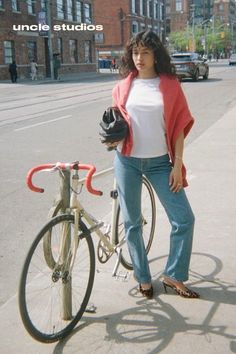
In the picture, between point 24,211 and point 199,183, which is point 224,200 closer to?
point 199,183

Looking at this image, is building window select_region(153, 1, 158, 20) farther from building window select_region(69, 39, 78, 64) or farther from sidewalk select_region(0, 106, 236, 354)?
sidewalk select_region(0, 106, 236, 354)

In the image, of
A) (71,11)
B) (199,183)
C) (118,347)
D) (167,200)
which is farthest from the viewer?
(71,11)

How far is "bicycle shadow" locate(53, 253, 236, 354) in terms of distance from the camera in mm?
3025

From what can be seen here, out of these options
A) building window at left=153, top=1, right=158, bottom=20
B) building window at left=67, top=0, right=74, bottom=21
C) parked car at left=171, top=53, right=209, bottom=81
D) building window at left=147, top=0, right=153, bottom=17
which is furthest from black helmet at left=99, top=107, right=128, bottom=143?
building window at left=153, top=1, right=158, bottom=20

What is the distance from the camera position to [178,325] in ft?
10.4

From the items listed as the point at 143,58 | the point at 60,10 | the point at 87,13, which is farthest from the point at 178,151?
the point at 87,13

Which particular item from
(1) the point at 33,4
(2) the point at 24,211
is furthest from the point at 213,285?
(1) the point at 33,4

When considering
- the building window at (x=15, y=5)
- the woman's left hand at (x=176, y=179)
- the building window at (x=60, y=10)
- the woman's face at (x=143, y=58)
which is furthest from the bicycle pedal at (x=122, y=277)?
the building window at (x=60, y=10)

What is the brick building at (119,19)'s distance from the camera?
72.4 metres

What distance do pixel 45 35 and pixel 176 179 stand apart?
41105 millimetres

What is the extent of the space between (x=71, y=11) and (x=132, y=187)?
50.4 m

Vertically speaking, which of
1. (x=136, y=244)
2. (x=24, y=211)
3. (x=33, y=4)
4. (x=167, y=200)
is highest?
(x=33, y=4)

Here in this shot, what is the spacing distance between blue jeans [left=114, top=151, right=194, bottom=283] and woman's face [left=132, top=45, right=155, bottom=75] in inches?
22.9

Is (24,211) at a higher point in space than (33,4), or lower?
lower
